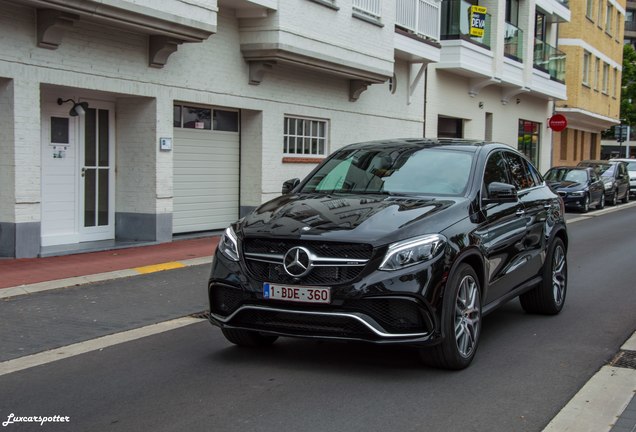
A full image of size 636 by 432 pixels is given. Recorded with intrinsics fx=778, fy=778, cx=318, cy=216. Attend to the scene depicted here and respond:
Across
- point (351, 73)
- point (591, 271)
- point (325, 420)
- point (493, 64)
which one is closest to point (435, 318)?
point (325, 420)

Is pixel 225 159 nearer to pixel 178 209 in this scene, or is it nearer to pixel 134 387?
pixel 178 209

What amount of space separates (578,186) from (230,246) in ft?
67.6

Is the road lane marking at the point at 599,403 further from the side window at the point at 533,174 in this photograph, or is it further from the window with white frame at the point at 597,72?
the window with white frame at the point at 597,72

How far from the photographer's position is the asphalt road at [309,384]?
470 cm

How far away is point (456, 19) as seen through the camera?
2345 cm

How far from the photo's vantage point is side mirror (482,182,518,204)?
640 cm

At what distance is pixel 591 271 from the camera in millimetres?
11297

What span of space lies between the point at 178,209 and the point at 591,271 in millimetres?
7326

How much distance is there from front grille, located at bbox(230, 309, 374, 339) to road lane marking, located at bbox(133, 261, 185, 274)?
535cm

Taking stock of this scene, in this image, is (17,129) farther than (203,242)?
No

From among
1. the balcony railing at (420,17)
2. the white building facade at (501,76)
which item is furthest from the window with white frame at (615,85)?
the balcony railing at (420,17)

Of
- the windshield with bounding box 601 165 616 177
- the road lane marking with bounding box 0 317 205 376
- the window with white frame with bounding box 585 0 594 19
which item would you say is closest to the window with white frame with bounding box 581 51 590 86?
the window with white frame with bounding box 585 0 594 19

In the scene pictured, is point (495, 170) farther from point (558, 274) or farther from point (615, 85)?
point (615, 85)

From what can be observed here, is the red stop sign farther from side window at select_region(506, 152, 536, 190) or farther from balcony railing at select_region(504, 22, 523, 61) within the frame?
side window at select_region(506, 152, 536, 190)
